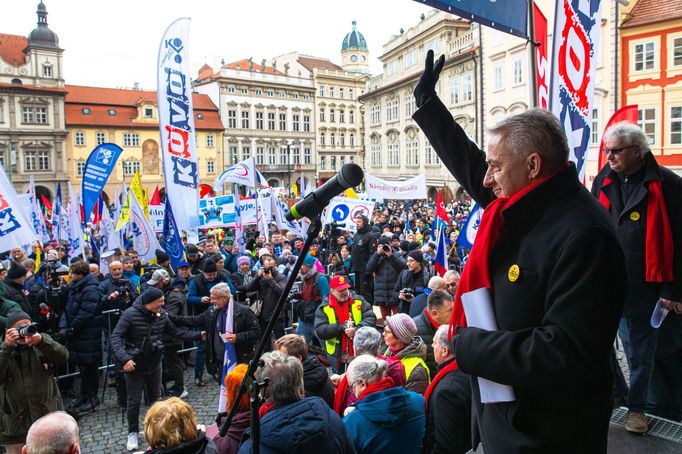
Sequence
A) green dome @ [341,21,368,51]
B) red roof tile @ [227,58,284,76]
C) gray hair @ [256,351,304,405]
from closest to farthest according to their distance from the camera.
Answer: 1. gray hair @ [256,351,304,405]
2. red roof tile @ [227,58,284,76]
3. green dome @ [341,21,368,51]

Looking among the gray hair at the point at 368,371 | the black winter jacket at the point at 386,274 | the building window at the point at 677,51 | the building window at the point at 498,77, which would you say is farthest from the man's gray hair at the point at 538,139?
the building window at the point at 498,77

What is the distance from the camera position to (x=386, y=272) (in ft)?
32.7

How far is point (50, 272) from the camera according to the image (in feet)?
31.2

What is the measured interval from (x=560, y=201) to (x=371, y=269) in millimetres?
8466

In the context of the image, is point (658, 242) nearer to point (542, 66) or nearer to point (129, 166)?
point (542, 66)

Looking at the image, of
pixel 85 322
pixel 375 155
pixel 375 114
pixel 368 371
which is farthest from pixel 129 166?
pixel 368 371

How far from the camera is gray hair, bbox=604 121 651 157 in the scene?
3334mm

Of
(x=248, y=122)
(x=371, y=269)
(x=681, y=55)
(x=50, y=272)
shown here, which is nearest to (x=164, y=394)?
(x=50, y=272)

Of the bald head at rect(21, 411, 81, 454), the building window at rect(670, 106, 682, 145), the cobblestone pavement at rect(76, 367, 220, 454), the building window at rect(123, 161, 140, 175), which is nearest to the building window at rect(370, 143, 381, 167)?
the building window at rect(123, 161, 140, 175)

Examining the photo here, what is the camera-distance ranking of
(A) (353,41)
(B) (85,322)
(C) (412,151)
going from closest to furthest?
(B) (85,322) < (C) (412,151) < (A) (353,41)

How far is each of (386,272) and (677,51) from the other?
20.7m

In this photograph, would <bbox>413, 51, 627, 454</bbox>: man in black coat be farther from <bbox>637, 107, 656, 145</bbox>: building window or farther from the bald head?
<bbox>637, 107, 656, 145</bbox>: building window

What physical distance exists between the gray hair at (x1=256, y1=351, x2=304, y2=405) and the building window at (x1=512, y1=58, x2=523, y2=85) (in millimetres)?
29434

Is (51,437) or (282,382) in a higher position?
(282,382)
